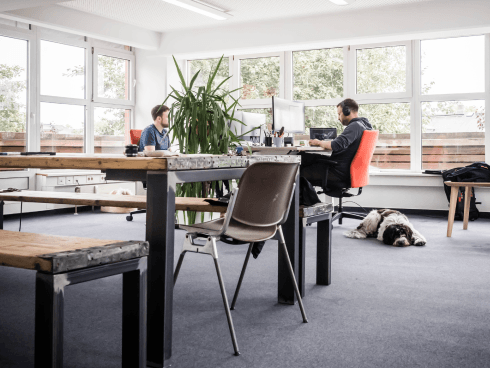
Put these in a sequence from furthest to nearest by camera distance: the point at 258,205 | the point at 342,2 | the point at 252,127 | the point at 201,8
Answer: the point at 201,8 → the point at 342,2 → the point at 252,127 → the point at 258,205

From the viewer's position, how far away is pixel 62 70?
6684mm

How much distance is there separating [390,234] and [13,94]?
4.77 meters

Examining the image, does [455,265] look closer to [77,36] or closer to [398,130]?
[398,130]

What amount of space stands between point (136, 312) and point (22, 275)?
186cm

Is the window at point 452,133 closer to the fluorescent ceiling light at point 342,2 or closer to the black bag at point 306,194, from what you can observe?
the fluorescent ceiling light at point 342,2

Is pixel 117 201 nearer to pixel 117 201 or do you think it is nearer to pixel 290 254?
pixel 117 201

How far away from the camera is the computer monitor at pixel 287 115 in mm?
4809

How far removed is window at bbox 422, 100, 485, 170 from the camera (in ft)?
20.5

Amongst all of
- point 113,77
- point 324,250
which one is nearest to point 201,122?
point 324,250

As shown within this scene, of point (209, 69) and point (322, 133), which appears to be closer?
point (322, 133)

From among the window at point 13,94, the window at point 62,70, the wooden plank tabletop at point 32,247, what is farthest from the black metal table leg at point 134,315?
the window at point 62,70

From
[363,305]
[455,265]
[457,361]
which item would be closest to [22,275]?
[363,305]

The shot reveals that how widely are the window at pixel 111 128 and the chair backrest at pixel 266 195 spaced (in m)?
5.66

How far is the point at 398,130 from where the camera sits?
6.66 m
